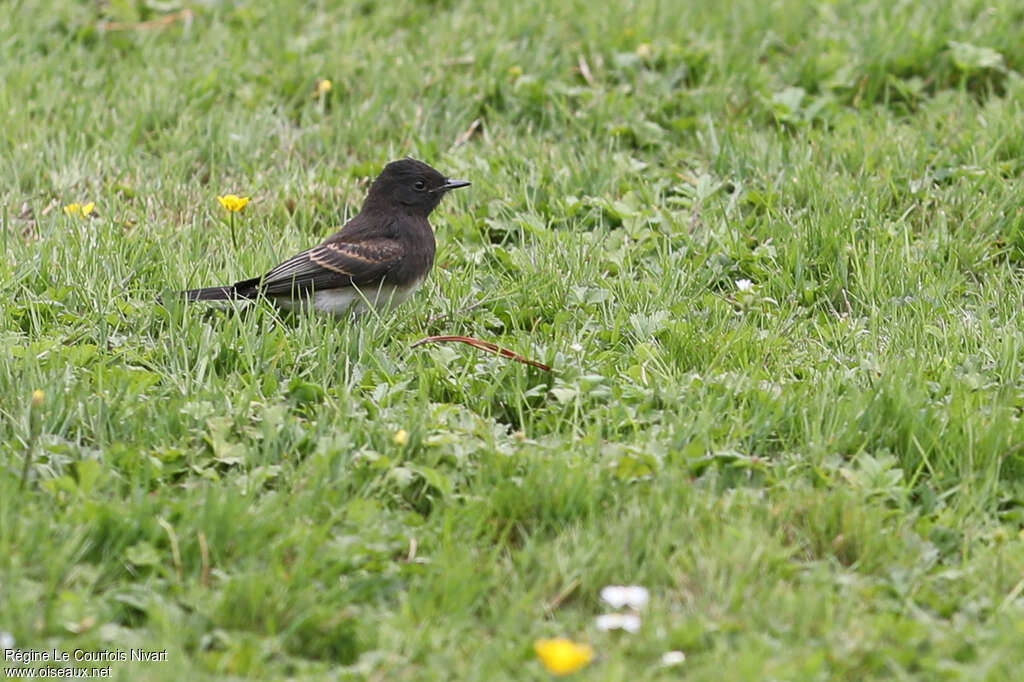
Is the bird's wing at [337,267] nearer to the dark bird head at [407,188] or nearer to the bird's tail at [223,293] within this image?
the bird's tail at [223,293]

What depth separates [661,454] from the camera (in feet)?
15.6

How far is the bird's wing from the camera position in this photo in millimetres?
6168

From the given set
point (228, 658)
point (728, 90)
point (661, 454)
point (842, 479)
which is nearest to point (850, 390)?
point (842, 479)

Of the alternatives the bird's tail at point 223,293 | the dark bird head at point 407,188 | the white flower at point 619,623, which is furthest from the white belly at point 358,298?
the white flower at point 619,623

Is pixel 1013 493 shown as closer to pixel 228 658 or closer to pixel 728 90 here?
pixel 228 658

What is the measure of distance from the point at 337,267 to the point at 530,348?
4.12ft

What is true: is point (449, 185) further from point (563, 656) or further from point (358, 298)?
point (563, 656)

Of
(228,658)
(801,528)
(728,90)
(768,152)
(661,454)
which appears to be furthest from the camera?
(728,90)

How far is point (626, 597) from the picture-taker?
3.98m

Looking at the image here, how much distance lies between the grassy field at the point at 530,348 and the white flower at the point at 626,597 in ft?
0.25

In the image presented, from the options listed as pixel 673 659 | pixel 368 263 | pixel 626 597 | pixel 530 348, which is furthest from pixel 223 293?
pixel 673 659

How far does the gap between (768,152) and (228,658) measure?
196 inches

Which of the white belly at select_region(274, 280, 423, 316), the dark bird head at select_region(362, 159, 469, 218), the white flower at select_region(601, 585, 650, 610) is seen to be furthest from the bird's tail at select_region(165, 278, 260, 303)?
the white flower at select_region(601, 585, 650, 610)

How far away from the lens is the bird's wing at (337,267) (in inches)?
243
